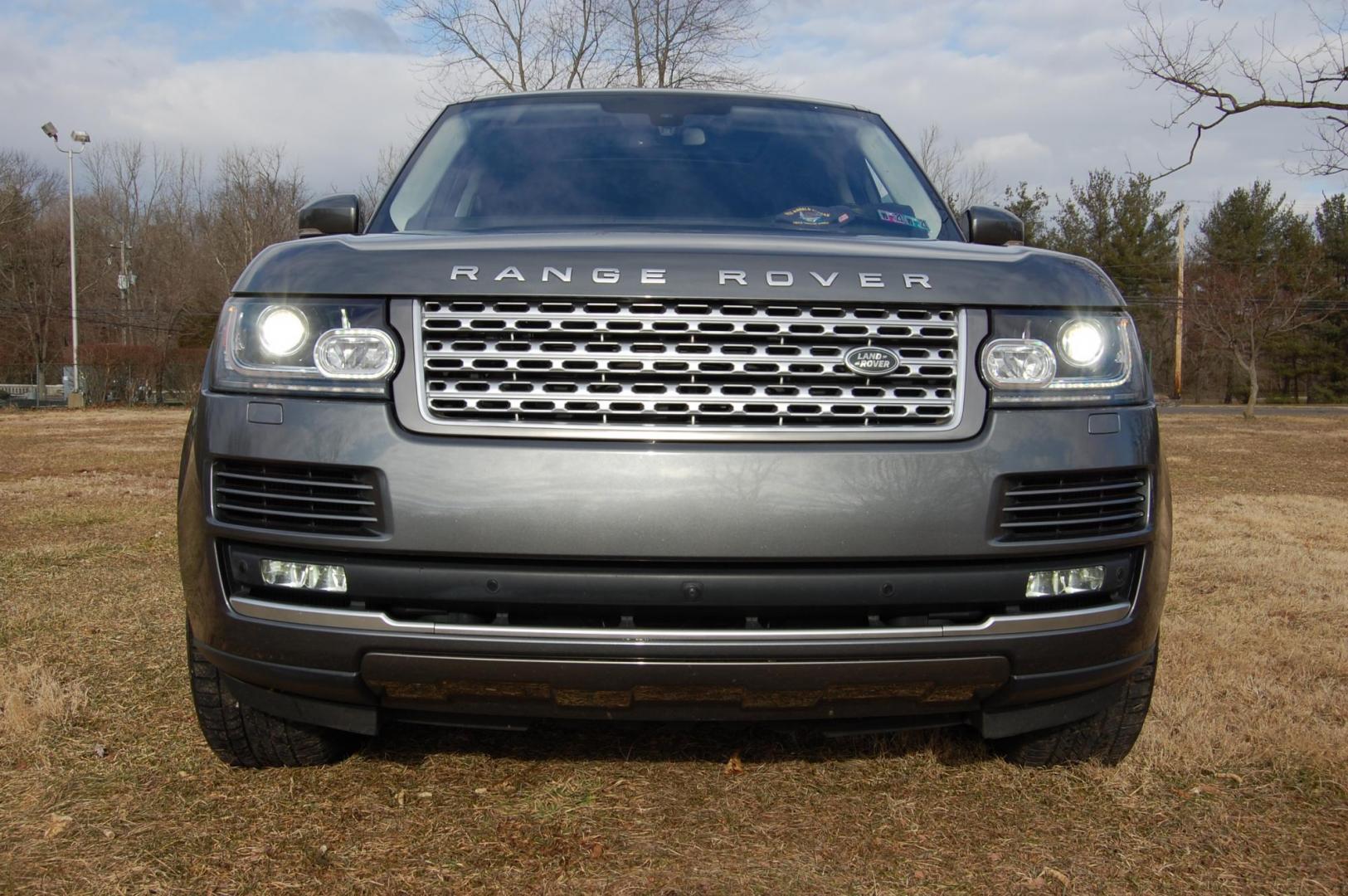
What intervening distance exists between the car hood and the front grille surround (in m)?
0.03

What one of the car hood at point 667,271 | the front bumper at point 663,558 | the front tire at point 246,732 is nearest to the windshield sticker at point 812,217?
the car hood at point 667,271

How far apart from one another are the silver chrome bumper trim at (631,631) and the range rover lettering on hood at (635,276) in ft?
2.31

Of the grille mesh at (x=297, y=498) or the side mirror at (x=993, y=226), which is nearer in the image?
the grille mesh at (x=297, y=498)

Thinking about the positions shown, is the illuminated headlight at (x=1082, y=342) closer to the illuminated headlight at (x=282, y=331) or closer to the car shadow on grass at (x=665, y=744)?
the car shadow on grass at (x=665, y=744)

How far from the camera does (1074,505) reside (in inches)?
88.4

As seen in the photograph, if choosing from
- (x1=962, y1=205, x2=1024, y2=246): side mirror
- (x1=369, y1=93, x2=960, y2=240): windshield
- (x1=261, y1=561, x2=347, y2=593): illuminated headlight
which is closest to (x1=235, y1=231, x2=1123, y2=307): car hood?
(x1=261, y1=561, x2=347, y2=593): illuminated headlight

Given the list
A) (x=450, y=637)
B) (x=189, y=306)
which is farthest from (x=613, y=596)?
(x=189, y=306)

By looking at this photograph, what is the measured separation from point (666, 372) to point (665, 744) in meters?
1.35

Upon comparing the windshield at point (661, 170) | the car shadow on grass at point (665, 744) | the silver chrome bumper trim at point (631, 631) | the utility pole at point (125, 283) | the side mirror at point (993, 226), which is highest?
the utility pole at point (125, 283)

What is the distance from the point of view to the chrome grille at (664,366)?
2.17m

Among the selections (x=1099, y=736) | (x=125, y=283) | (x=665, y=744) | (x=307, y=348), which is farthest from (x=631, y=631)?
(x=125, y=283)

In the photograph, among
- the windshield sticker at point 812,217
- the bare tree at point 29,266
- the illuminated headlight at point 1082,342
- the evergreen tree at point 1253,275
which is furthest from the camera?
the bare tree at point 29,266

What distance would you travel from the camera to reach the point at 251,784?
2699mm

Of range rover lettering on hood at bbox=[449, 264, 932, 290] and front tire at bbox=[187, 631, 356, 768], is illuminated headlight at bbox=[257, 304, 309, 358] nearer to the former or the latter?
range rover lettering on hood at bbox=[449, 264, 932, 290]
